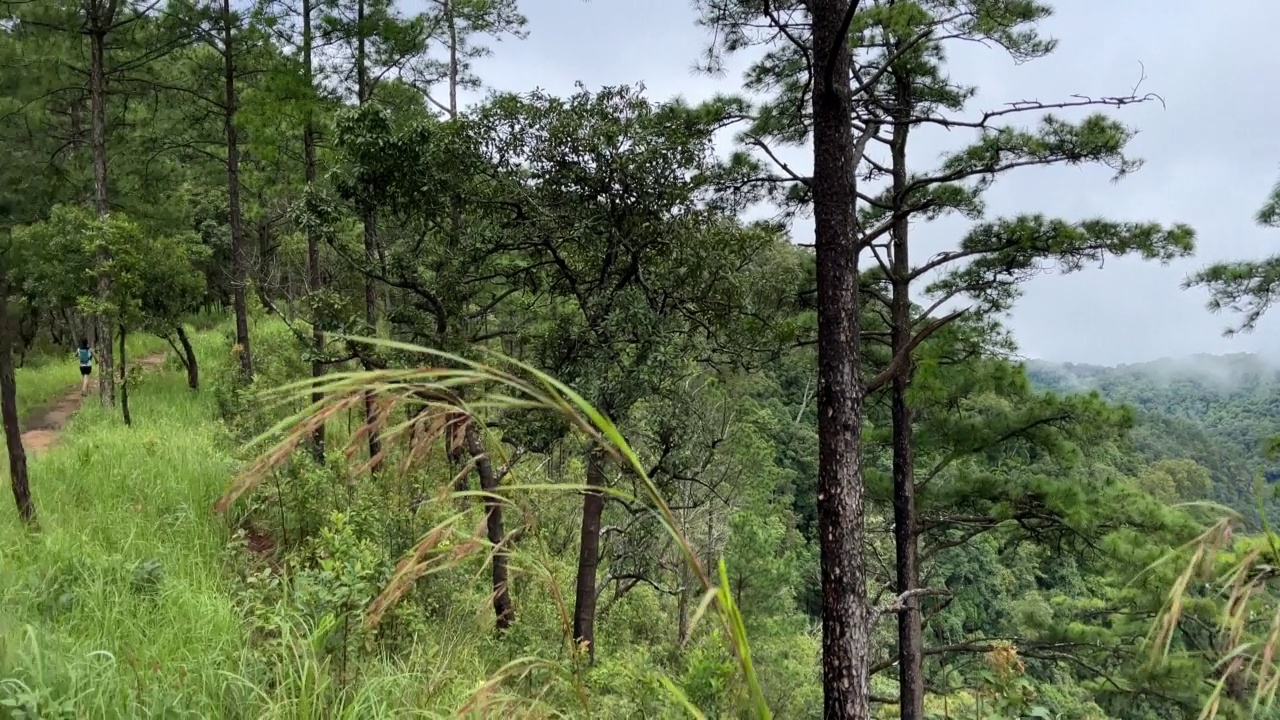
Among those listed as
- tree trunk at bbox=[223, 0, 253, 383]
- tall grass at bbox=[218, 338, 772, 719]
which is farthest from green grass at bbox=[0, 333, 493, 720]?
tree trunk at bbox=[223, 0, 253, 383]

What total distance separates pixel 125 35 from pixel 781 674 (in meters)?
17.5

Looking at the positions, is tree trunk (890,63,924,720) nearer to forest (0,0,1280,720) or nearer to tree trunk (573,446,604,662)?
forest (0,0,1280,720)

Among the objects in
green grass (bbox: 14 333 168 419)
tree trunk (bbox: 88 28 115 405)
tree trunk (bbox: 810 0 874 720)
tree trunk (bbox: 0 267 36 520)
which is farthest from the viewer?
green grass (bbox: 14 333 168 419)

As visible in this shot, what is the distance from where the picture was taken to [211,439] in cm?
750

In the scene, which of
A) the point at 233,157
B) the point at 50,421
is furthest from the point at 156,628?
the point at 50,421

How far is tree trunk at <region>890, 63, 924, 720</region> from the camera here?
288 inches

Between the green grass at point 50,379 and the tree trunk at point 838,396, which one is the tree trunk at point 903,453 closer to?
the tree trunk at point 838,396

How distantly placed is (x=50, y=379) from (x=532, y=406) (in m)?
18.7

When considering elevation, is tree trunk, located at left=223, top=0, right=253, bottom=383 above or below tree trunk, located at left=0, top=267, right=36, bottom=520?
above

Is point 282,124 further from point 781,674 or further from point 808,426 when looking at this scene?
point 808,426

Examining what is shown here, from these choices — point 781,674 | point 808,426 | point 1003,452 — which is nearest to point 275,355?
point 1003,452

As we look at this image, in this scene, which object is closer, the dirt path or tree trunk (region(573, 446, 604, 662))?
tree trunk (region(573, 446, 604, 662))

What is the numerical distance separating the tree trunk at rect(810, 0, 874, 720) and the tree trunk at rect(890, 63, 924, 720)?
371cm

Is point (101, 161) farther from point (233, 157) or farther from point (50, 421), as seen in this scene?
point (50, 421)
